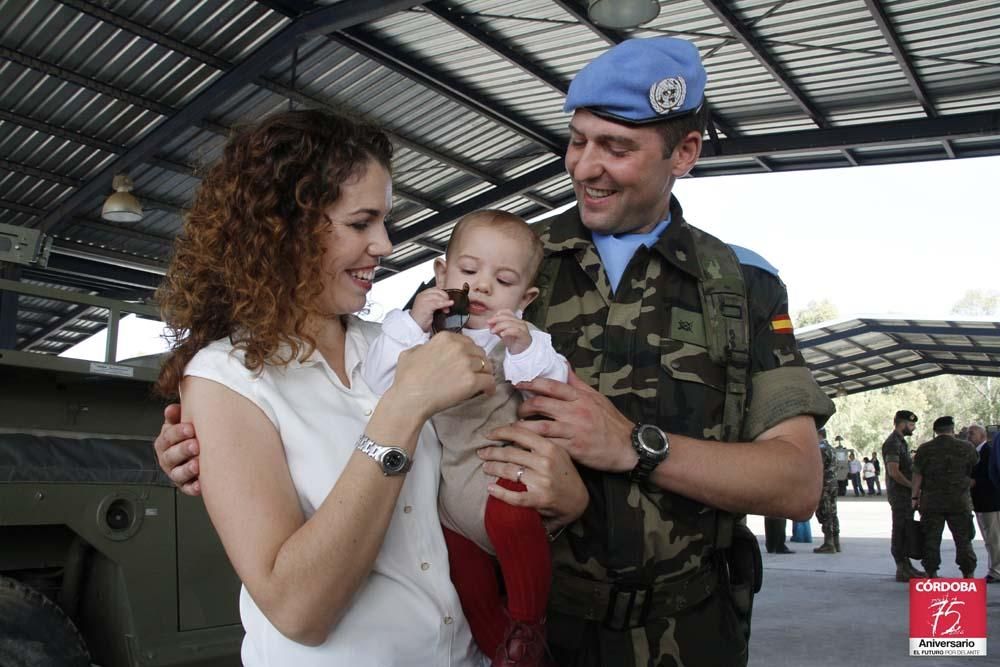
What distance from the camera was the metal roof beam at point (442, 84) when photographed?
11.1m

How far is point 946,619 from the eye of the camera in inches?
267

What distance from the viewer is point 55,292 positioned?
4.34 metres

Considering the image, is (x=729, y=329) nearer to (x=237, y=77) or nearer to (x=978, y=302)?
(x=237, y=77)

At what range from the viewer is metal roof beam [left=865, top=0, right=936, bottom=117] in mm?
9508

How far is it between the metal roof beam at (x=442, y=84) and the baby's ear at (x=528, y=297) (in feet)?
31.0

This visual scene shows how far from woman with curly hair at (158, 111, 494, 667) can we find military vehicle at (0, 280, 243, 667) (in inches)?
91.8

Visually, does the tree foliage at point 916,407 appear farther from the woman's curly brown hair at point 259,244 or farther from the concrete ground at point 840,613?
the woman's curly brown hair at point 259,244

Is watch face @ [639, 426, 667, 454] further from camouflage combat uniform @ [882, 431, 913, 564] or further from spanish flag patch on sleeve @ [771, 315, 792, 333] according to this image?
camouflage combat uniform @ [882, 431, 913, 564]

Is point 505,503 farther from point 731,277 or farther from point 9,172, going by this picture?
point 9,172

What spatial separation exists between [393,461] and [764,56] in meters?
10.5

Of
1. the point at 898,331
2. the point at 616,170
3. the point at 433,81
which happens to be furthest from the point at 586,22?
the point at 898,331

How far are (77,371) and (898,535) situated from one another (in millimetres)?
8615

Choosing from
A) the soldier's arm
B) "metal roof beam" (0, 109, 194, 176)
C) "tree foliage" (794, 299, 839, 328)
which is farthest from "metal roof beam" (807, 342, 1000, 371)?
"tree foliage" (794, 299, 839, 328)

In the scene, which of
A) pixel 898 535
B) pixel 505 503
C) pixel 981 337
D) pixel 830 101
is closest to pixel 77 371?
pixel 505 503
